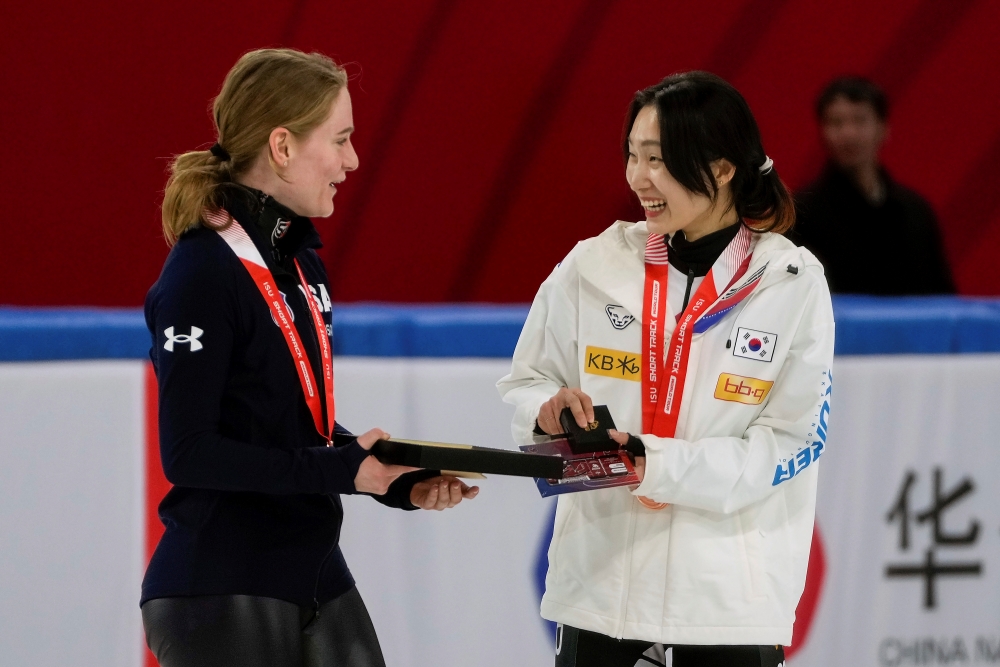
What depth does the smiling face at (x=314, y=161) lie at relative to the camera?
1.74m

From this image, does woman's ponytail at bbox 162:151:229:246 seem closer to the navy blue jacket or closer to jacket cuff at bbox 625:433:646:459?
the navy blue jacket

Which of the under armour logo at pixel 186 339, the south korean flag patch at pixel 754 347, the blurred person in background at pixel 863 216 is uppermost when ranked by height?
the blurred person in background at pixel 863 216

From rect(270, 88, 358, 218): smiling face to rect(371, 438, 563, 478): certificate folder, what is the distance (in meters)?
0.39

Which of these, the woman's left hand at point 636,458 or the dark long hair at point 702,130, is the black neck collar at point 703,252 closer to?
the dark long hair at point 702,130

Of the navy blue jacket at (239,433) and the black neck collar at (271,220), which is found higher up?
the black neck collar at (271,220)

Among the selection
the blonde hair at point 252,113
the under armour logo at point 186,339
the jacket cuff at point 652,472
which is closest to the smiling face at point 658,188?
the jacket cuff at point 652,472

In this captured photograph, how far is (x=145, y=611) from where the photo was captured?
1660mm

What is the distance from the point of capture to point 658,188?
6.17 feet

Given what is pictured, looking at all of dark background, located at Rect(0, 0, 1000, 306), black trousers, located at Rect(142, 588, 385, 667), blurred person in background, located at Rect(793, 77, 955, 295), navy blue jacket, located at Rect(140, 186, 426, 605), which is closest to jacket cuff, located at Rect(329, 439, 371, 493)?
navy blue jacket, located at Rect(140, 186, 426, 605)

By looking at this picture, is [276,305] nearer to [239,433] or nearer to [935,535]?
[239,433]

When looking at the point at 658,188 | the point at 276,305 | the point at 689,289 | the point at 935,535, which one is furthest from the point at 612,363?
the point at 935,535

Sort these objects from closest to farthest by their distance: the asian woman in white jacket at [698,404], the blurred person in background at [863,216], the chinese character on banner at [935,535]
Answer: the asian woman in white jacket at [698,404]
the chinese character on banner at [935,535]
the blurred person in background at [863,216]

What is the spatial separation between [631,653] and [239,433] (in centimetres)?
76

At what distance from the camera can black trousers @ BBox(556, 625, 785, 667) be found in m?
1.84
